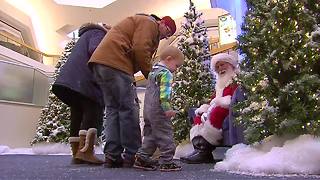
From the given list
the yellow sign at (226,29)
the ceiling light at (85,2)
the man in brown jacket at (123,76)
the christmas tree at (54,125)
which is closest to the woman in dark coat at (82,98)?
the man in brown jacket at (123,76)

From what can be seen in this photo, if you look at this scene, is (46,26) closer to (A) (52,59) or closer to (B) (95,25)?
(A) (52,59)

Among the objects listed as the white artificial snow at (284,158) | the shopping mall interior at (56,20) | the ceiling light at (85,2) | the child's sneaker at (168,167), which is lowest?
the child's sneaker at (168,167)

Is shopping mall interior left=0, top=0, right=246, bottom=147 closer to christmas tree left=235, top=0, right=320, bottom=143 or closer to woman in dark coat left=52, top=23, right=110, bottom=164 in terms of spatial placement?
woman in dark coat left=52, top=23, right=110, bottom=164

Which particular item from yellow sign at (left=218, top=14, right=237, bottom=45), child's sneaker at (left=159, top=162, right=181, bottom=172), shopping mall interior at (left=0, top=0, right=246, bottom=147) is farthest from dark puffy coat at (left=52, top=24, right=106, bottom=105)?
yellow sign at (left=218, top=14, right=237, bottom=45)

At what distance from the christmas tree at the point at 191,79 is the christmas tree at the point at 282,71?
280 centimetres

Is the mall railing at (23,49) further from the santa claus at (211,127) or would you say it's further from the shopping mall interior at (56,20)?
the santa claus at (211,127)

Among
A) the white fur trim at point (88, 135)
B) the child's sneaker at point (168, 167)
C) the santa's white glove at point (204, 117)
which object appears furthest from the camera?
the santa's white glove at point (204, 117)

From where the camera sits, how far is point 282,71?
264 centimetres

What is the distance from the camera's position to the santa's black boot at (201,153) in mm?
3547

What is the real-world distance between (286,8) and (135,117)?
1241 millimetres

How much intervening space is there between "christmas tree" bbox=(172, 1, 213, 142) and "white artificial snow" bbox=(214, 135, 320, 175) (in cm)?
288

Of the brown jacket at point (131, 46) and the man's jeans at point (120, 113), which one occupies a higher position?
the brown jacket at point (131, 46)

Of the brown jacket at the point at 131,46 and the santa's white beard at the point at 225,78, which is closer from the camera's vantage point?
the brown jacket at the point at 131,46

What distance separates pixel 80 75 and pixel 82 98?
0.59 ft
